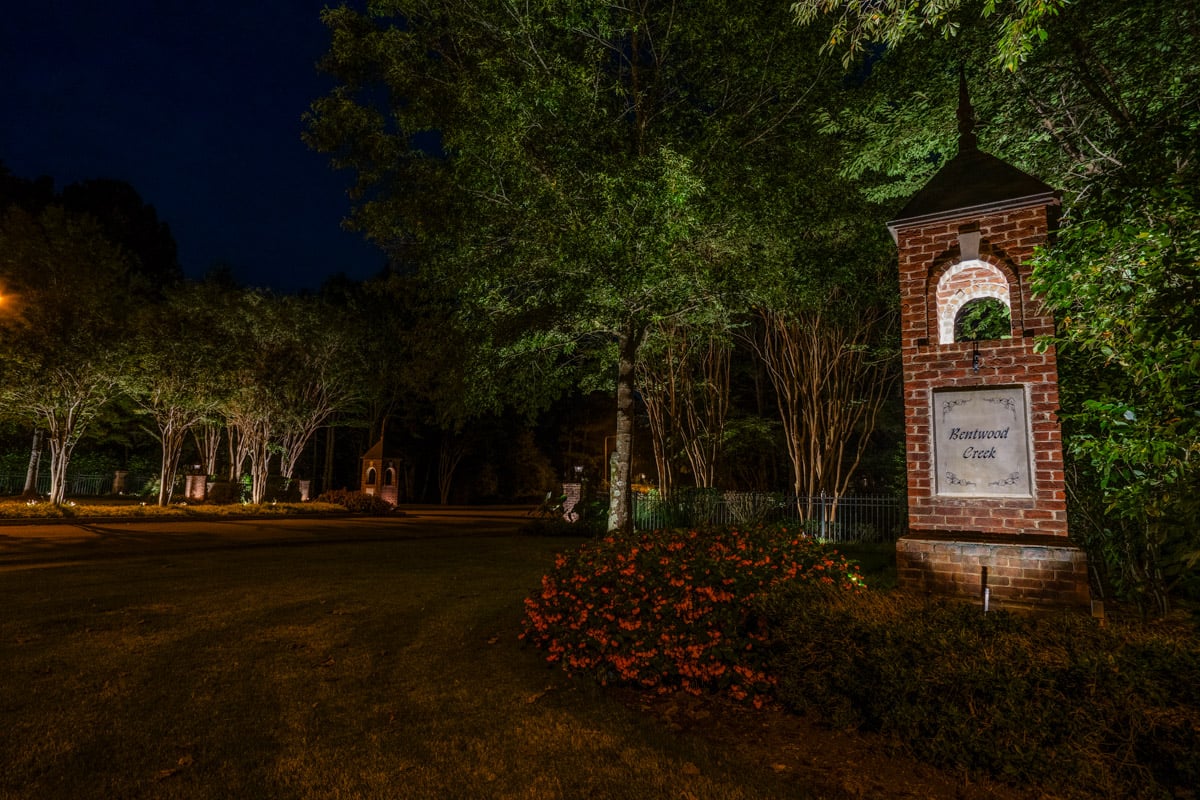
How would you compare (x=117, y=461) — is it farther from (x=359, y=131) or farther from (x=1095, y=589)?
(x=1095, y=589)

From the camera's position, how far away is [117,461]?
39.5 m

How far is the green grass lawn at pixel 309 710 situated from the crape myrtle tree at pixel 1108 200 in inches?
138

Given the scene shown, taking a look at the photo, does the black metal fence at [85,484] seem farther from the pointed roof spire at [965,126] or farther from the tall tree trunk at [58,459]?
the pointed roof spire at [965,126]

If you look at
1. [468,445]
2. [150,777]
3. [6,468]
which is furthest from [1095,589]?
[6,468]

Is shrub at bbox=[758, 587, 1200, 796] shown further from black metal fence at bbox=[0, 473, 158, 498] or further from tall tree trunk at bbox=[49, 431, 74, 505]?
black metal fence at bbox=[0, 473, 158, 498]

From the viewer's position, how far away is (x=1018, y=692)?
3.17 m

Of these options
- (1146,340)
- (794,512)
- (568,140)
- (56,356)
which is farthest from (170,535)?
(1146,340)

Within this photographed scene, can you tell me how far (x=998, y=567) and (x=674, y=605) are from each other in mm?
2452

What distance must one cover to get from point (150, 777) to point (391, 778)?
128 cm

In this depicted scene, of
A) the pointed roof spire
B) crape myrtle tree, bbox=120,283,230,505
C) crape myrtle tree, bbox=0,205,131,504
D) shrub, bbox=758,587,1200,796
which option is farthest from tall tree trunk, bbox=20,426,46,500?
the pointed roof spire

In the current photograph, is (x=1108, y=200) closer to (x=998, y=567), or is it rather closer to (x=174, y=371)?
(x=998, y=567)

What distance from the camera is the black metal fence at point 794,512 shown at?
663 inches

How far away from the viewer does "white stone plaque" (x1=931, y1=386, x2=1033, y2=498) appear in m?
5.08

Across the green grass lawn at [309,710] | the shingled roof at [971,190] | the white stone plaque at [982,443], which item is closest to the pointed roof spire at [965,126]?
the shingled roof at [971,190]
